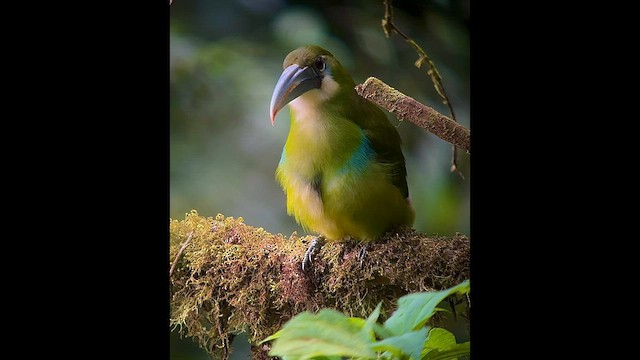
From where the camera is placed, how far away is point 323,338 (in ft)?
4.62

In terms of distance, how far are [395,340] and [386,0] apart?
0.79 meters

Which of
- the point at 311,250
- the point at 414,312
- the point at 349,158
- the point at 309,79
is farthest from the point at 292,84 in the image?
the point at 414,312

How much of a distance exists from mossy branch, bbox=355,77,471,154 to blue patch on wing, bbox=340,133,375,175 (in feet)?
0.33

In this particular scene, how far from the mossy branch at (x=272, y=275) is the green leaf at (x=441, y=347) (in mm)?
165

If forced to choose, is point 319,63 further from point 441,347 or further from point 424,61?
point 441,347

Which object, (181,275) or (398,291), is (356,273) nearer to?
(398,291)

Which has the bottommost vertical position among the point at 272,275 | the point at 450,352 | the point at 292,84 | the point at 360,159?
the point at 450,352

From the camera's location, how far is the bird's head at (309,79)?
5.84 feet

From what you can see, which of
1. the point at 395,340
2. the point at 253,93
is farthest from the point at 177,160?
the point at 395,340

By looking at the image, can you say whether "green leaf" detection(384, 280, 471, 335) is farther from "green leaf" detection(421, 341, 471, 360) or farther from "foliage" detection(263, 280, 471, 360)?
"green leaf" detection(421, 341, 471, 360)

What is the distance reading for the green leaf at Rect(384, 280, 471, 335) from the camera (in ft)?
4.85

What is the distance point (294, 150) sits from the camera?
5.97 feet

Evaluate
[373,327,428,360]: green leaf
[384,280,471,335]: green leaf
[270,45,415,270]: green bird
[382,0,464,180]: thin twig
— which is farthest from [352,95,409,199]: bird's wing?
[373,327,428,360]: green leaf

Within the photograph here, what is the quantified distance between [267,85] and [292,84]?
0.07 metres
